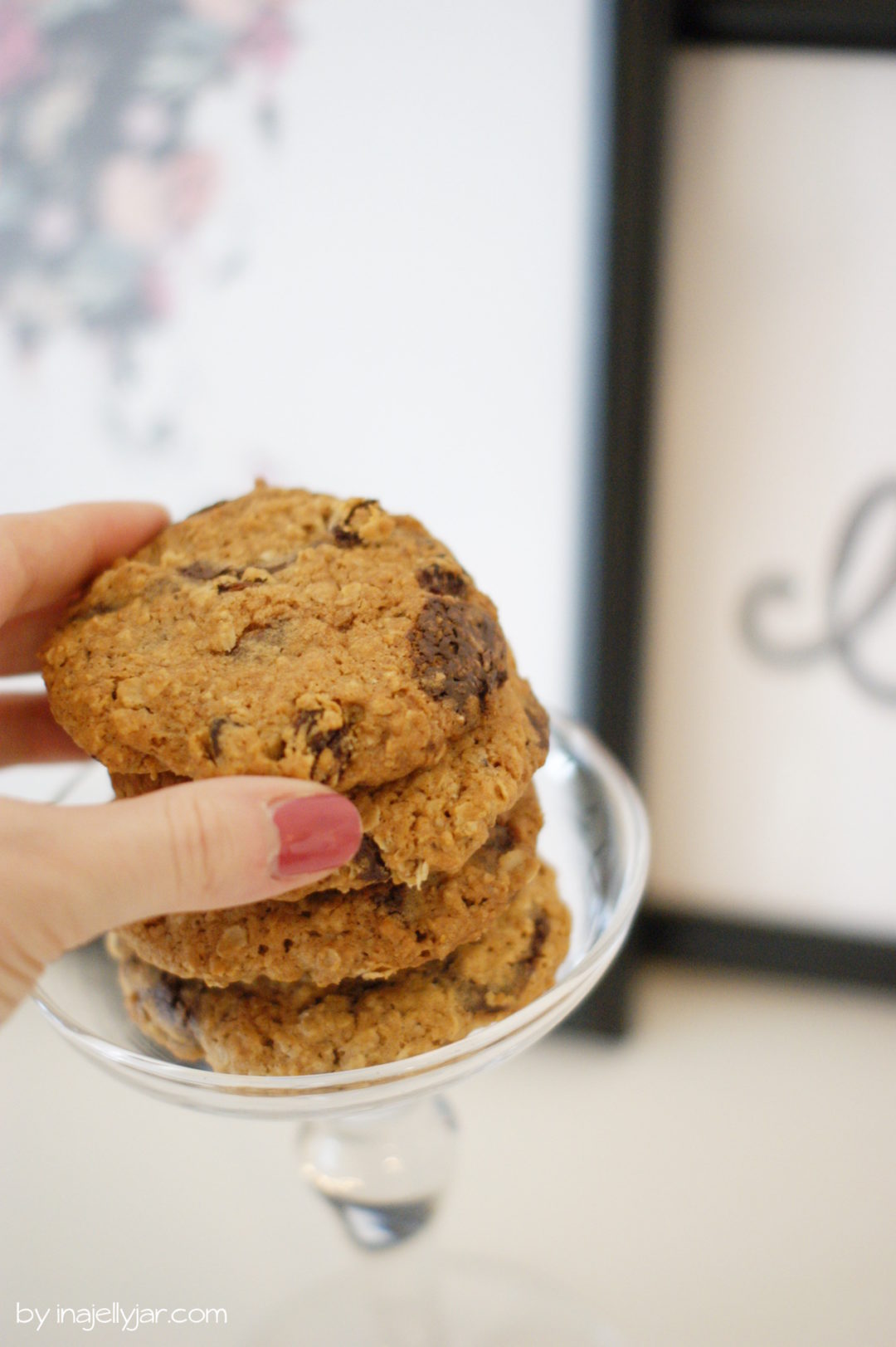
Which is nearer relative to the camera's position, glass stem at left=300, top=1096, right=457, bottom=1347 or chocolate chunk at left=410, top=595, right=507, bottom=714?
chocolate chunk at left=410, top=595, right=507, bottom=714

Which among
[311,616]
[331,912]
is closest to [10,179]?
[311,616]

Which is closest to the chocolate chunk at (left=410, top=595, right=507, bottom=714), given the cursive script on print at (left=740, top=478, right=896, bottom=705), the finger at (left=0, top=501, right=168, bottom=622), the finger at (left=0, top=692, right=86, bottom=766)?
the finger at (left=0, top=501, right=168, bottom=622)

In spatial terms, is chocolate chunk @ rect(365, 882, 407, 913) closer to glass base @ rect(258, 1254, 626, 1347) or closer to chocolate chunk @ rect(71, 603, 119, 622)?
chocolate chunk @ rect(71, 603, 119, 622)

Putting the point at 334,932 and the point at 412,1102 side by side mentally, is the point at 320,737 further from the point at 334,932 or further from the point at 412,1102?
the point at 412,1102

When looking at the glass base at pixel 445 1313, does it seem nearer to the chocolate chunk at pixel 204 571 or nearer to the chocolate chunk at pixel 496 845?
the chocolate chunk at pixel 496 845

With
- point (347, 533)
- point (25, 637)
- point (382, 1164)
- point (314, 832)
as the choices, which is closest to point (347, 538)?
point (347, 533)
